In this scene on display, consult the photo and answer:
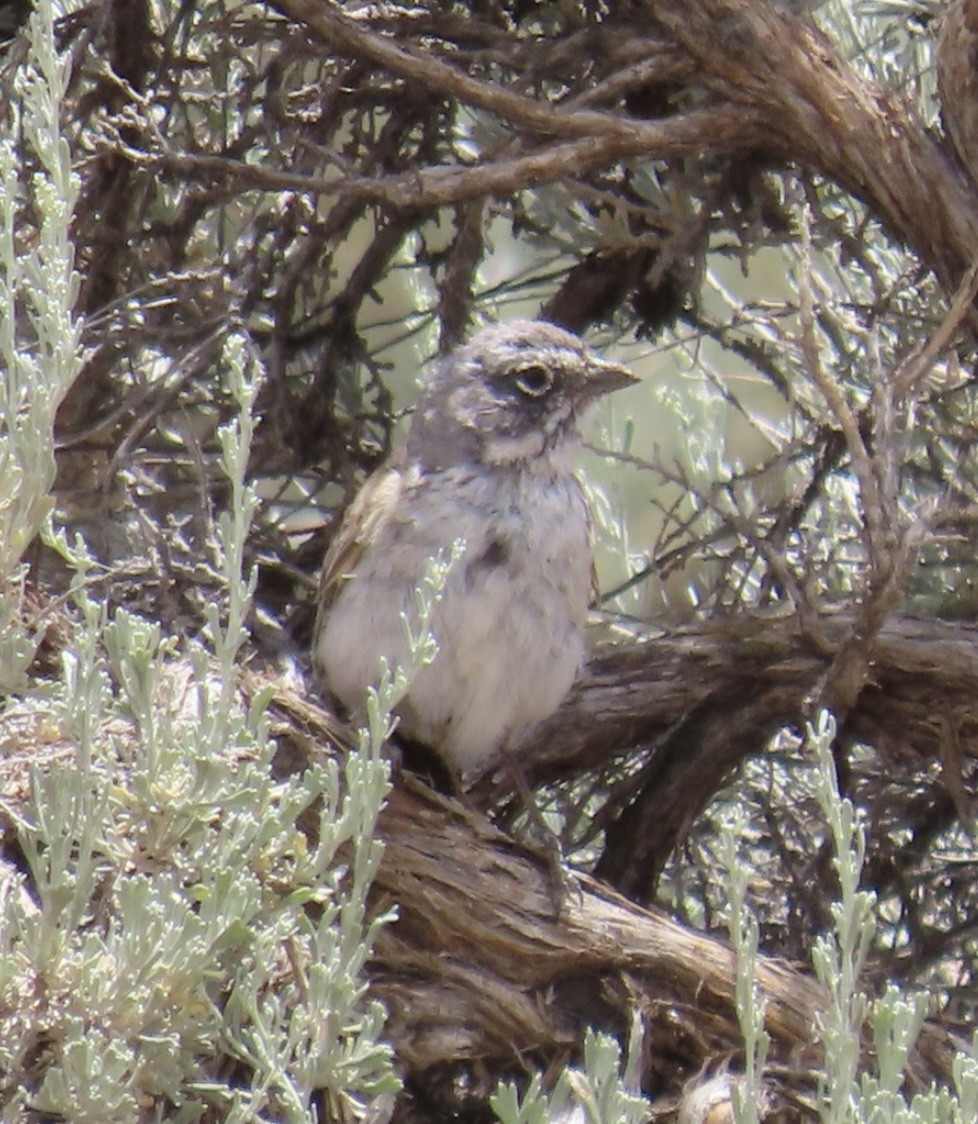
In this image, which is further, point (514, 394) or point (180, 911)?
point (514, 394)

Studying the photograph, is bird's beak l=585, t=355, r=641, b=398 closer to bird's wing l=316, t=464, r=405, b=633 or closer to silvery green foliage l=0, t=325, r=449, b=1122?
bird's wing l=316, t=464, r=405, b=633

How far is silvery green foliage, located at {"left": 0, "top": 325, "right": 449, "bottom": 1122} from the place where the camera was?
9.84ft

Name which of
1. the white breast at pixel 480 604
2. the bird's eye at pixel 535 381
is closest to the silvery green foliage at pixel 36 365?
the white breast at pixel 480 604

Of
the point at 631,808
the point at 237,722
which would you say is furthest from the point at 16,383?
the point at 631,808

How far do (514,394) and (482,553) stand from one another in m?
0.49

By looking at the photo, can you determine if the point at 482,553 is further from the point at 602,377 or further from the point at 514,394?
the point at 602,377

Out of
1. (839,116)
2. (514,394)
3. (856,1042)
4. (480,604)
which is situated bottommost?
(856,1042)

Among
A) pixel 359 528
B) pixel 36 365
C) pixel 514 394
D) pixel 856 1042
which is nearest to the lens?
pixel 856 1042

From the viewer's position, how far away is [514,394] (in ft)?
14.8

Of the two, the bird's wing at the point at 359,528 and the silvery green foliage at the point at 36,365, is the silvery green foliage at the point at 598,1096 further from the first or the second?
the bird's wing at the point at 359,528

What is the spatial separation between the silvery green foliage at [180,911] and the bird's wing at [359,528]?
0.93 metres

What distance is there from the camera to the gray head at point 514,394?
4422mm

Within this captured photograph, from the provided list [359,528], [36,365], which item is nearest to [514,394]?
[359,528]

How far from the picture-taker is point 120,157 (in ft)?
15.2
